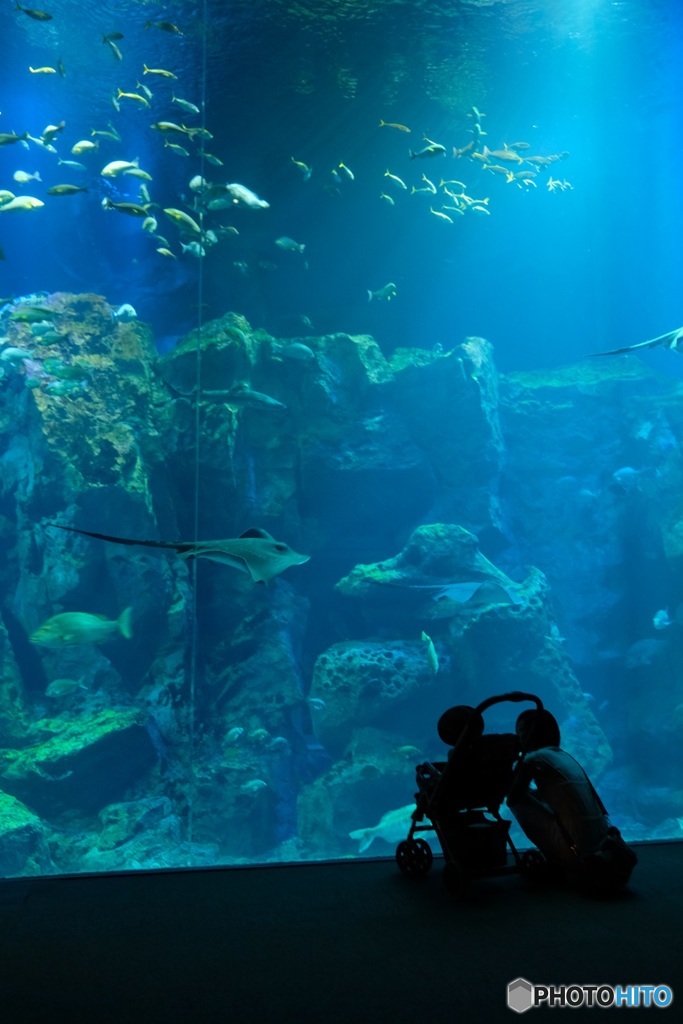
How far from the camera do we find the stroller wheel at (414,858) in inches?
102

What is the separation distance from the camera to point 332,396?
12125mm

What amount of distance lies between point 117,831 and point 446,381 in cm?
996

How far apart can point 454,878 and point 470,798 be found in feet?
0.87

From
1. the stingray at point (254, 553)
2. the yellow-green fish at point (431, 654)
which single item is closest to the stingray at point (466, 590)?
the yellow-green fish at point (431, 654)

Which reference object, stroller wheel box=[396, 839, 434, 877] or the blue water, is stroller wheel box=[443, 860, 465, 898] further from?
the blue water

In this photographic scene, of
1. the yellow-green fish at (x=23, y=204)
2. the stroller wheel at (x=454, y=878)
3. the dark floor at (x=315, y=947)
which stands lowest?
the dark floor at (x=315, y=947)

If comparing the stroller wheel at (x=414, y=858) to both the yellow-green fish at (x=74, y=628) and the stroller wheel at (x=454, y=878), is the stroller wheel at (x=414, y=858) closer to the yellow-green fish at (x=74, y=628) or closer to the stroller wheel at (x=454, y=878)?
the stroller wheel at (x=454, y=878)

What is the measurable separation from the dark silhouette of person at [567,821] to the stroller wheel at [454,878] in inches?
14.5

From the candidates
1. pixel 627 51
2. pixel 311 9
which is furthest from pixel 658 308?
pixel 311 9

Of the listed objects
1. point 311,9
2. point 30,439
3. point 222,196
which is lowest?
point 30,439

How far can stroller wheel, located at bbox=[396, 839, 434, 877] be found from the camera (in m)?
2.59

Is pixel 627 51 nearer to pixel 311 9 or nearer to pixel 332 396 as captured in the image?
pixel 311 9

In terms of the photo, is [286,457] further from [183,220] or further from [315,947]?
[315,947]

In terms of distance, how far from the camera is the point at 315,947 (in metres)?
1.92
